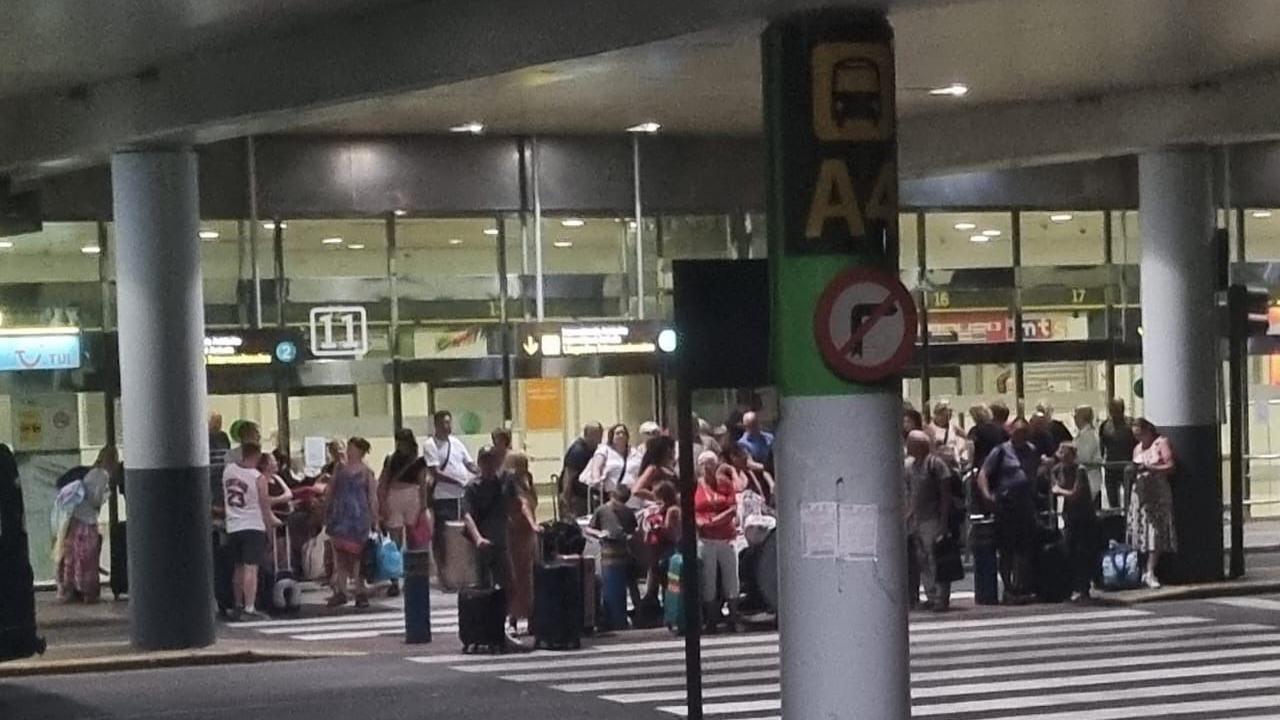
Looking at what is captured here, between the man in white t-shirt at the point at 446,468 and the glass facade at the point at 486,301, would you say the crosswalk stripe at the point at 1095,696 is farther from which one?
the man in white t-shirt at the point at 446,468

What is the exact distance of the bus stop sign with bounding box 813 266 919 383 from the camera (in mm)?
12430

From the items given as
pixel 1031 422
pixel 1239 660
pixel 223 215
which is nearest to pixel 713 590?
pixel 1239 660

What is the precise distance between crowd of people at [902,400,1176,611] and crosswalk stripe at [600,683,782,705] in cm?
521

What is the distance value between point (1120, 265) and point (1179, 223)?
25.4 ft

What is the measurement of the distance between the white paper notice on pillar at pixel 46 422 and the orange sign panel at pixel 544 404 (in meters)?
5.74

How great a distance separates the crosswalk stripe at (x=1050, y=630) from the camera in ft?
66.6

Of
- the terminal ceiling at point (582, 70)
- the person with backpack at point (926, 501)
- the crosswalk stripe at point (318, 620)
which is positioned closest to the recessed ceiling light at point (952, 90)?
the terminal ceiling at point (582, 70)

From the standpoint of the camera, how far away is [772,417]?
41.7ft

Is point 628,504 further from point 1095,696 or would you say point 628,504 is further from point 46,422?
point 46,422

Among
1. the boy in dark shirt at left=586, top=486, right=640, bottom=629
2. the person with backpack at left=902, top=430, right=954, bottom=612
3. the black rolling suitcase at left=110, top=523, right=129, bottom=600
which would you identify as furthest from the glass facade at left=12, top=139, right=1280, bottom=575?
the boy in dark shirt at left=586, top=486, right=640, bottom=629

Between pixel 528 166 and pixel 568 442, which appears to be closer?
pixel 528 166

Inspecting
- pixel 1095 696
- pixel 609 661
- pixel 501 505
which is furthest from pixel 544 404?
pixel 1095 696

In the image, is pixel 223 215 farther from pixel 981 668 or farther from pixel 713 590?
pixel 981 668

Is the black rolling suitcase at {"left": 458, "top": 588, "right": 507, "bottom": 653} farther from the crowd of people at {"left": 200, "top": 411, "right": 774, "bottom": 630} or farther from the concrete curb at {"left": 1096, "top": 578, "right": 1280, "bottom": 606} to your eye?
the concrete curb at {"left": 1096, "top": 578, "right": 1280, "bottom": 606}
